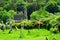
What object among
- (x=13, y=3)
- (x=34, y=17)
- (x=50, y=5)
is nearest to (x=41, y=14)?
(x=34, y=17)

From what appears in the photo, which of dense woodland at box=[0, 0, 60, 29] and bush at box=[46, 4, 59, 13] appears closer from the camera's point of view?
dense woodland at box=[0, 0, 60, 29]

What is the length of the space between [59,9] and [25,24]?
22621 millimetres

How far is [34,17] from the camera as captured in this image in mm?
45062

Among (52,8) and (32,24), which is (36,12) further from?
(52,8)

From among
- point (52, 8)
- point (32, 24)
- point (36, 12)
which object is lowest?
point (52, 8)

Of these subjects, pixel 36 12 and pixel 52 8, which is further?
pixel 52 8

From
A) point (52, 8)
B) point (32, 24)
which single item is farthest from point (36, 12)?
point (52, 8)

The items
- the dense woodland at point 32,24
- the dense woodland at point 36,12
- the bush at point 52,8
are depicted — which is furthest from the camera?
the bush at point 52,8

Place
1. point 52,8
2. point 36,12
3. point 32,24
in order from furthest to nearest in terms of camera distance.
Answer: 1. point 52,8
2. point 36,12
3. point 32,24

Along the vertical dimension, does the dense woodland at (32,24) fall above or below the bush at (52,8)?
above

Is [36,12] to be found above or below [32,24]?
above

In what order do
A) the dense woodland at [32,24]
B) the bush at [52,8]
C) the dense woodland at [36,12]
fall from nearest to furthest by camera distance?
the dense woodland at [32,24] < the dense woodland at [36,12] < the bush at [52,8]

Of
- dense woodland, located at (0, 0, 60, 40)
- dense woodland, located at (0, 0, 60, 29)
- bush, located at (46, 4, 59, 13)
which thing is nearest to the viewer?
dense woodland, located at (0, 0, 60, 40)

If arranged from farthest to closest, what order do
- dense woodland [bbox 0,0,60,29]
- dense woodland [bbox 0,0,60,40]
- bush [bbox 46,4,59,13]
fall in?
bush [bbox 46,4,59,13] < dense woodland [bbox 0,0,60,29] < dense woodland [bbox 0,0,60,40]
